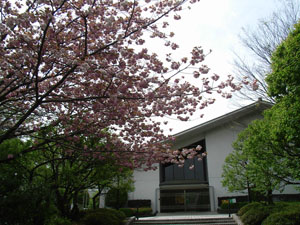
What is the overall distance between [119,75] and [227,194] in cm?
1823

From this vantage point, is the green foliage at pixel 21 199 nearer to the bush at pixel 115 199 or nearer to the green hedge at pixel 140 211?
the green hedge at pixel 140 211

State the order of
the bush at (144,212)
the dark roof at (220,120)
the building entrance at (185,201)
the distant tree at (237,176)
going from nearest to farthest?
1. the distant tree at (237,176)
2. the bush at (144,212)
3. the building entrance at (185,201)
4. the dark roof at (220,120)

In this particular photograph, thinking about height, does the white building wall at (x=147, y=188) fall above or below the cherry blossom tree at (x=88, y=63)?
below

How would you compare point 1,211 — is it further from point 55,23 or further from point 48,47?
point 55,23

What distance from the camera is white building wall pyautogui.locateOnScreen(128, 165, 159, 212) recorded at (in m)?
21.1

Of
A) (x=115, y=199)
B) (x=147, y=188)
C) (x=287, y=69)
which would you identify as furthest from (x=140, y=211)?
(x=287, y=69)

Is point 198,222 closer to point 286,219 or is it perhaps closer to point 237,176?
point 237,176

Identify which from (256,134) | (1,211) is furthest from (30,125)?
(256,134)

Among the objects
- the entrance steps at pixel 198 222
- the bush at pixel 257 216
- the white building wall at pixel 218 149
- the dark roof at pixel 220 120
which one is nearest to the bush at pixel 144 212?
the entrance steps at pixel 198 222

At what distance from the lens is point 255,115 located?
21.9 meters

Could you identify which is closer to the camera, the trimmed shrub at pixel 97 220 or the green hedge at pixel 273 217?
the green hedge at pixel 273 217

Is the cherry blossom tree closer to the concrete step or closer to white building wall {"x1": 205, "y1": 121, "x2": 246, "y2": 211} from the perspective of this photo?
the concrete step

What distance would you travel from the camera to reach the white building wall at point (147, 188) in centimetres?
2106

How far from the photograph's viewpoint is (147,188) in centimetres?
2152
